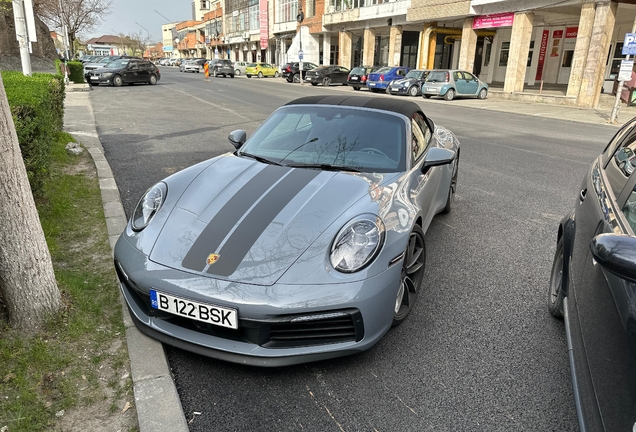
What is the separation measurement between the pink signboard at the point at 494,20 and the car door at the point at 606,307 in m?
26.2

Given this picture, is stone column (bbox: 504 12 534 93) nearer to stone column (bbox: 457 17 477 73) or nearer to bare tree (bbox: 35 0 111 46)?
stone column (bbox: 457 17 477 73)

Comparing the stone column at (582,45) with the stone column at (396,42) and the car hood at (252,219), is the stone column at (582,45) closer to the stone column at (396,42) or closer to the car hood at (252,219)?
the stone column at (396,42)

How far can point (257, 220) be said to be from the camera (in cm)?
287

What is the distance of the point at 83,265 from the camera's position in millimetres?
3756

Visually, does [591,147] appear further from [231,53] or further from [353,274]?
[231,53]

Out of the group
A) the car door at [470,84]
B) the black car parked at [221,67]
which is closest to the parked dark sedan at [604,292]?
the car door at [470,84]

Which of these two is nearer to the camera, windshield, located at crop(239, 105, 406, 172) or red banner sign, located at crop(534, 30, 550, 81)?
windshield, located at crop(239, 105, 406, 172)

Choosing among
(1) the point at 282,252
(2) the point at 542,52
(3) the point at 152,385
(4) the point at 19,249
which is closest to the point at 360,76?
(2) the point at 542,52

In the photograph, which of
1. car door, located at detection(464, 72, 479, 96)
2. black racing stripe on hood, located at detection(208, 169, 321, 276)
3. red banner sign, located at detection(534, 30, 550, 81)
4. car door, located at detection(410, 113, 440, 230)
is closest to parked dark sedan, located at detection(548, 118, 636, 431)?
car door, located at detection(410, 113, 440, 230)

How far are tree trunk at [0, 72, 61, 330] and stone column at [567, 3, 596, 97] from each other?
24.4 metres

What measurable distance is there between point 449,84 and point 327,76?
11082 millimetres

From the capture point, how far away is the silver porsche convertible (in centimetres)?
244

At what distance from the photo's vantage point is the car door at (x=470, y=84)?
24422 millimetres

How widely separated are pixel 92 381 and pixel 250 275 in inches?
Answer: 40.1
